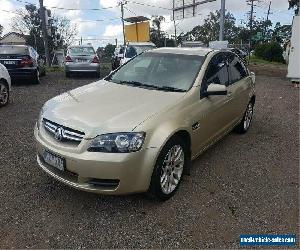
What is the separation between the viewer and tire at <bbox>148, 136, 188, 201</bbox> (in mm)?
3633

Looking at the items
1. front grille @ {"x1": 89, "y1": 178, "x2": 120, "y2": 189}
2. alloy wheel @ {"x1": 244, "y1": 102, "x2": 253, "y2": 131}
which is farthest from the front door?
front grille @ {"x1": 89, "y1": 178, "x2": 120, "y2": 189}

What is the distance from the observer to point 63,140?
3604mm

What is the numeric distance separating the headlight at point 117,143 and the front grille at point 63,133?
0.61 feet

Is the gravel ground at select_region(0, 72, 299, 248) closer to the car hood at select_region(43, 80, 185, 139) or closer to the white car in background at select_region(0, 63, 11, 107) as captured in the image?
the car hood at select_region(43, 80, 185, 139)

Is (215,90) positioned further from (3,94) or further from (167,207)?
(3,94)

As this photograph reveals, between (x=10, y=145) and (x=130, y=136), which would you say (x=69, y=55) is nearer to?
(x=10, y=145)

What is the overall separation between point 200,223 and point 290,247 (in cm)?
88

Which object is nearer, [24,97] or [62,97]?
[62,97]

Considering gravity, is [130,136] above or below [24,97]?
above

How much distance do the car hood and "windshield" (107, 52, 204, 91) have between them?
9.2 inches

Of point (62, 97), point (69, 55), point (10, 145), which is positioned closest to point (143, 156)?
point (62, 97)

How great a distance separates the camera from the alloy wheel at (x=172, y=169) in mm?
3816

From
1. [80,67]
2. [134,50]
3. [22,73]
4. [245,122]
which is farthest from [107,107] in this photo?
[134,50]

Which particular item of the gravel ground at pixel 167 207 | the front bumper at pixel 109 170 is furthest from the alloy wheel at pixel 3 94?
the front bumper at pixel 109 170
